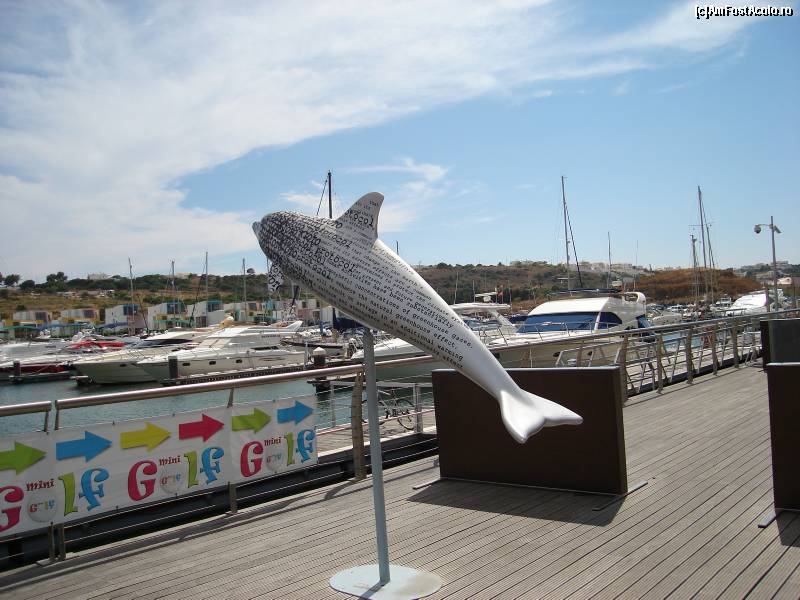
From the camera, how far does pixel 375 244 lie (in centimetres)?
363

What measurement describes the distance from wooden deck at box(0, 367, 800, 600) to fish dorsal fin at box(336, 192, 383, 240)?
208 cm

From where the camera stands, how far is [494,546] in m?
4.58

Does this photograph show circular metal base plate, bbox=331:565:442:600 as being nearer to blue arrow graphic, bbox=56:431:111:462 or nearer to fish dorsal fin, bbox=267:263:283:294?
fish dorsal fin, bbox=267:263:283:294

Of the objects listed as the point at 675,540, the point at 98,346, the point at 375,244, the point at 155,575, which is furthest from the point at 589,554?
the point at 98,346

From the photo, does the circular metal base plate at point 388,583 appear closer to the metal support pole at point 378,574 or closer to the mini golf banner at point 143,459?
the metal support pole at point 378,574

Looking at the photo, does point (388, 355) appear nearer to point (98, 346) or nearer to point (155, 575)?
point (155, 575)

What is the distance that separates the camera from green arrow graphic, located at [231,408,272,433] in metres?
5.50

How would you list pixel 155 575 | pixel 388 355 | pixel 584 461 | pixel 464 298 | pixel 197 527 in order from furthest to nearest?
pixel 464 298 < pixel 388 355 < pixel 584 461 < pixel 197 527 < pixel 155 575

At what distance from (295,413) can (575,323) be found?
19.1 m

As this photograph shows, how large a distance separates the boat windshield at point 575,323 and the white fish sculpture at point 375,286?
20.6 m

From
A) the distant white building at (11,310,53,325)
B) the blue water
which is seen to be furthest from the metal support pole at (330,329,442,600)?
the distant white building at (11,310,53,325)

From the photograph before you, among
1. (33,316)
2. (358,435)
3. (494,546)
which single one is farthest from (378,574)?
(33,316)

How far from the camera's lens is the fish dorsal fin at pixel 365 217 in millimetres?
3658

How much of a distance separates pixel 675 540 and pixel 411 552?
177 cm
